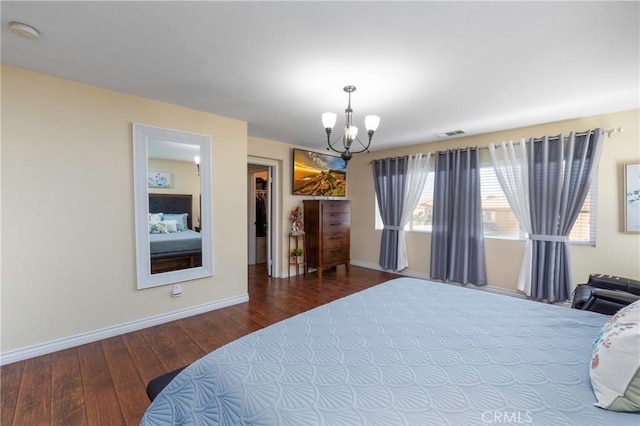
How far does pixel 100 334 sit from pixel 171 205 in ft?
4.53

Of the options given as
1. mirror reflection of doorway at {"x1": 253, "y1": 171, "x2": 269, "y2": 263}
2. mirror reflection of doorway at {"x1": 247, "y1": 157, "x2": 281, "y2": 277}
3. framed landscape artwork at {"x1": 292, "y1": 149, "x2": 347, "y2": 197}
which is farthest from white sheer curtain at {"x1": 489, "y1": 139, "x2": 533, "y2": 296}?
mirror reflection of doorway at {"x1": 253, "y1": 171, "x2": 269, "y2": 263}

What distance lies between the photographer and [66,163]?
2.37m

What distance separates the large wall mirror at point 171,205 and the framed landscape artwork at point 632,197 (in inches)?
188

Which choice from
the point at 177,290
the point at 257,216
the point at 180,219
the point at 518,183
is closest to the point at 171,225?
the point at 180,219

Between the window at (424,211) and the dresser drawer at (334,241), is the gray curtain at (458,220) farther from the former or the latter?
the dresser drawer at (334,241)

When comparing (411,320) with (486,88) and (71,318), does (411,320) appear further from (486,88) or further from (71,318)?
(71,318)

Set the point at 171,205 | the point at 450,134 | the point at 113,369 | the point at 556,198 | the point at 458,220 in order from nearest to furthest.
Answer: the point at 113,369
the point at 171,205
the point at 556,198
the point at 450,134
the point at 458,220

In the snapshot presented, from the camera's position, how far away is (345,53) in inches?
76.0

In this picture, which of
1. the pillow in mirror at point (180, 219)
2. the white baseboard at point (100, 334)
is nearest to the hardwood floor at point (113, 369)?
the white baseboard at point (100, 334)

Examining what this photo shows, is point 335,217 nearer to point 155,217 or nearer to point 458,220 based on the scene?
point 458,220

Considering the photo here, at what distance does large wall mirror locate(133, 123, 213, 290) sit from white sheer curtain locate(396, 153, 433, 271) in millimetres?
3289

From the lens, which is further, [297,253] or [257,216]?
[257,216]

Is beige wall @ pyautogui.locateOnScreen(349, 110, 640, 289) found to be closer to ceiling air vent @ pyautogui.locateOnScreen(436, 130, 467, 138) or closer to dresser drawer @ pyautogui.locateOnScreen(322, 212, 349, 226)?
ceiling air vent @ pyautogui.locateOnScreen(436, 130, 467, 138)

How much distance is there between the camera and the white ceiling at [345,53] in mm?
1531
